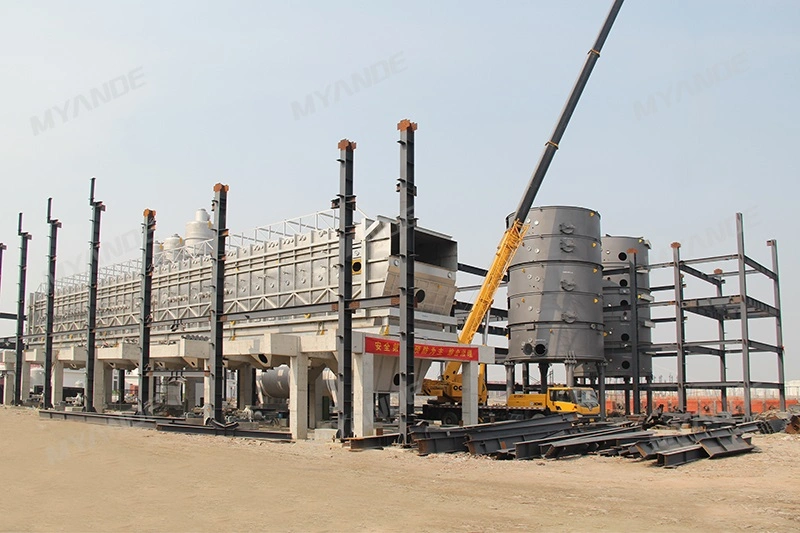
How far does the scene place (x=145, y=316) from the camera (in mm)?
36844

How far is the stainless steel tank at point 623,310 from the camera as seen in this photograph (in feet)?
153

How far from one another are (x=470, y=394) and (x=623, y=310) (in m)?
18.4

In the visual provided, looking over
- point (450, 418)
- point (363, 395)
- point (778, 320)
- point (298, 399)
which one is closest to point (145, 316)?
point (298, 399)

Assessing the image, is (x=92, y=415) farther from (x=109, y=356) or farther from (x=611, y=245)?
(x=611, y=245)

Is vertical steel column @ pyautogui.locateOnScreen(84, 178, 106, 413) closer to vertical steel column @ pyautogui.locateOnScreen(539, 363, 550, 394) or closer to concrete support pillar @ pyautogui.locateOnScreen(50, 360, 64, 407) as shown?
concrete support pillar @ pyautogui.locateOnScreen(50, 360, 64, 407)

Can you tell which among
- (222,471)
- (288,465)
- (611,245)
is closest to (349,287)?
(288,465)

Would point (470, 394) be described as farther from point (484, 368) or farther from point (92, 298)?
point (92, 298)

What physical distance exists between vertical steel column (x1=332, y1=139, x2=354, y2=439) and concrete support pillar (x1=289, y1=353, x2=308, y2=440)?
2137mm

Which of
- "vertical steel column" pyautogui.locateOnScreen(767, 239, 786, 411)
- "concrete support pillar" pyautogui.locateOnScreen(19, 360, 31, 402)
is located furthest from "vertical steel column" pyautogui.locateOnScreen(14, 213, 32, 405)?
"vertical steel column" pyautogui.locateOnScreen(767, 239, 786, 411)

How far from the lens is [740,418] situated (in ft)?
116

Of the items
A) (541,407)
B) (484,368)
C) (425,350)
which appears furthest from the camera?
(484,368)

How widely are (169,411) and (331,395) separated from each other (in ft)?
45.5

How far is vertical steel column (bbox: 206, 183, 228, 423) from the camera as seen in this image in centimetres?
3153

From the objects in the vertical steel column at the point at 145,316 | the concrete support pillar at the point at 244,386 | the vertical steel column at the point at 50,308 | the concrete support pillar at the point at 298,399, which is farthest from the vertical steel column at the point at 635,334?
→ the vertical steel column at the point at 50,308
